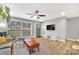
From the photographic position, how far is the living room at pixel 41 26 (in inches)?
102

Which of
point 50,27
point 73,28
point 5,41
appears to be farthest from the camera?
point 50,27

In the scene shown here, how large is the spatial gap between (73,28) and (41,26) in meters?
0.80

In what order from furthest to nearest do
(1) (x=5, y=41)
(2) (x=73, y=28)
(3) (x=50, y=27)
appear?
(3) (x=50, y=27) → (2) (x=73, y=28) → (1) (x=5, y=41)

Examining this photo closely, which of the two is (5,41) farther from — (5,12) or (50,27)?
(50,27)

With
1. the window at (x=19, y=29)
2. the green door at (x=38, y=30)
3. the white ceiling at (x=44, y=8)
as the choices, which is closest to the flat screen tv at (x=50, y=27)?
the green door at (x=38, y=30)

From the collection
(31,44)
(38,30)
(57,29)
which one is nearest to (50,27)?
(57,29)

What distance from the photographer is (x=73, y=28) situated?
105 inches

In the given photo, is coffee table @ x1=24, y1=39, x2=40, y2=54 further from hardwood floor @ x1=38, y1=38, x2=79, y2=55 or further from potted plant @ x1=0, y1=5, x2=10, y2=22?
potted plant @ x1=0, y1=5, x2=10, y2=22

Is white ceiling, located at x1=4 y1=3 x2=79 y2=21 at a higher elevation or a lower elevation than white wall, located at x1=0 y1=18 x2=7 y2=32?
higher

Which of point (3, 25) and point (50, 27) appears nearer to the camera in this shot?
Result: point (3, 25)

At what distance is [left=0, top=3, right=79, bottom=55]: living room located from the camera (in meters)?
2.59

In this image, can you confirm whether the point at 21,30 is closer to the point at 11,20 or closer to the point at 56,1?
the point at 11,20

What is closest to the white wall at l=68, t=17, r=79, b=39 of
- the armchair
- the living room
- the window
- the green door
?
the living room
